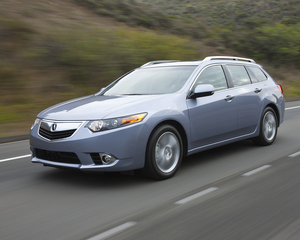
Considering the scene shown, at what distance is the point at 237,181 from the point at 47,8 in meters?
18.5

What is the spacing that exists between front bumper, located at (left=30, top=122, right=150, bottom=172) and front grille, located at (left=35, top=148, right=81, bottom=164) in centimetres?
2

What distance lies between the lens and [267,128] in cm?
710

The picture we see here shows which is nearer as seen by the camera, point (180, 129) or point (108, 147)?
point (108, 147)

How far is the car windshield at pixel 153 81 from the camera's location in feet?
18.4

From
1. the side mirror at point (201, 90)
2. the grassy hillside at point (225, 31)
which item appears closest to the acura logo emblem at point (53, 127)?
the side mirror at point (201, 90)

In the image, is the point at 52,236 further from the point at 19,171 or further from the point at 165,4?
the point at 165,4

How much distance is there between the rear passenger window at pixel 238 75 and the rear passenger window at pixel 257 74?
0.24 metres

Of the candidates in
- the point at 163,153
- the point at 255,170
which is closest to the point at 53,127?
the point at 163,153

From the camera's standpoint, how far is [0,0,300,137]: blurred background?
12391mm

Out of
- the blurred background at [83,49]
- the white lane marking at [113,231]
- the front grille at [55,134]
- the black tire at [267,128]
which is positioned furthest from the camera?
the blurred background at [83,49]

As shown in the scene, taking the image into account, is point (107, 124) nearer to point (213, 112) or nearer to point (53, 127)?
point (53, 127)

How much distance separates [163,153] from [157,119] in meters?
0.48

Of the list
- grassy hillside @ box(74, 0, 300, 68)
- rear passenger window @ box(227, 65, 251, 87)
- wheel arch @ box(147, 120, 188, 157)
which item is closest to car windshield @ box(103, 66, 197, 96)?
wheel arch @ box(147, 120, 188, 157)

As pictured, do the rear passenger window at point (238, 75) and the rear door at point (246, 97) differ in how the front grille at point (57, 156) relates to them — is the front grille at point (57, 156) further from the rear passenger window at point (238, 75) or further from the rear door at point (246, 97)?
the rear passenger window at point (238, 75)
